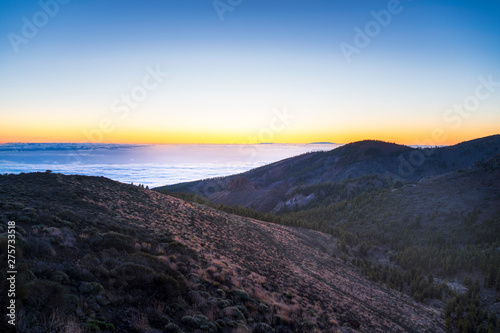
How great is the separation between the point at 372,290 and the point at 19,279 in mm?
19402

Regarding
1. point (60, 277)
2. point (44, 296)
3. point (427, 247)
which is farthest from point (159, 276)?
point (427, 247)

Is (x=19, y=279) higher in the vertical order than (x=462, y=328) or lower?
higher

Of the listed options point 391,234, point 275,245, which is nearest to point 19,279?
point 275,245

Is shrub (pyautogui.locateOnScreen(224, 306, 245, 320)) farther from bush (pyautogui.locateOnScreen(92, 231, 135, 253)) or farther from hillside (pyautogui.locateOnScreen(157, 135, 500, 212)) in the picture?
hillside (pyautogui.locateOnScreen(157, 135, 500, 212))

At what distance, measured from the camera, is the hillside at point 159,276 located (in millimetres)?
6074

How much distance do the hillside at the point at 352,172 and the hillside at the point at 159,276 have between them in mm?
36219

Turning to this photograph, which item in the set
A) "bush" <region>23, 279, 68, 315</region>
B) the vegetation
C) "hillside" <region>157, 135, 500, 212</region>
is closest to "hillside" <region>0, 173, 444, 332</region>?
A: "bush" <region>23, 279, 68, 315</region>

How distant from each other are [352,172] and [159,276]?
72986 millimetres

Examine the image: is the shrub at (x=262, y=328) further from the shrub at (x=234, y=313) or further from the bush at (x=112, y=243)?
the bush at (x=112, y=243)

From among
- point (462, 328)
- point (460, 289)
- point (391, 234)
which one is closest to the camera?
point (462, 328)

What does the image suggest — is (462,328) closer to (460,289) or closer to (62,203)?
(460,289)

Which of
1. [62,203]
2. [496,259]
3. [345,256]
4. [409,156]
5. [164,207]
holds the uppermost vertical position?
[409,156]

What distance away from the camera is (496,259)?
825 inches

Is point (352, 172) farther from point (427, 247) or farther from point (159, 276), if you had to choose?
point (159, 276)
